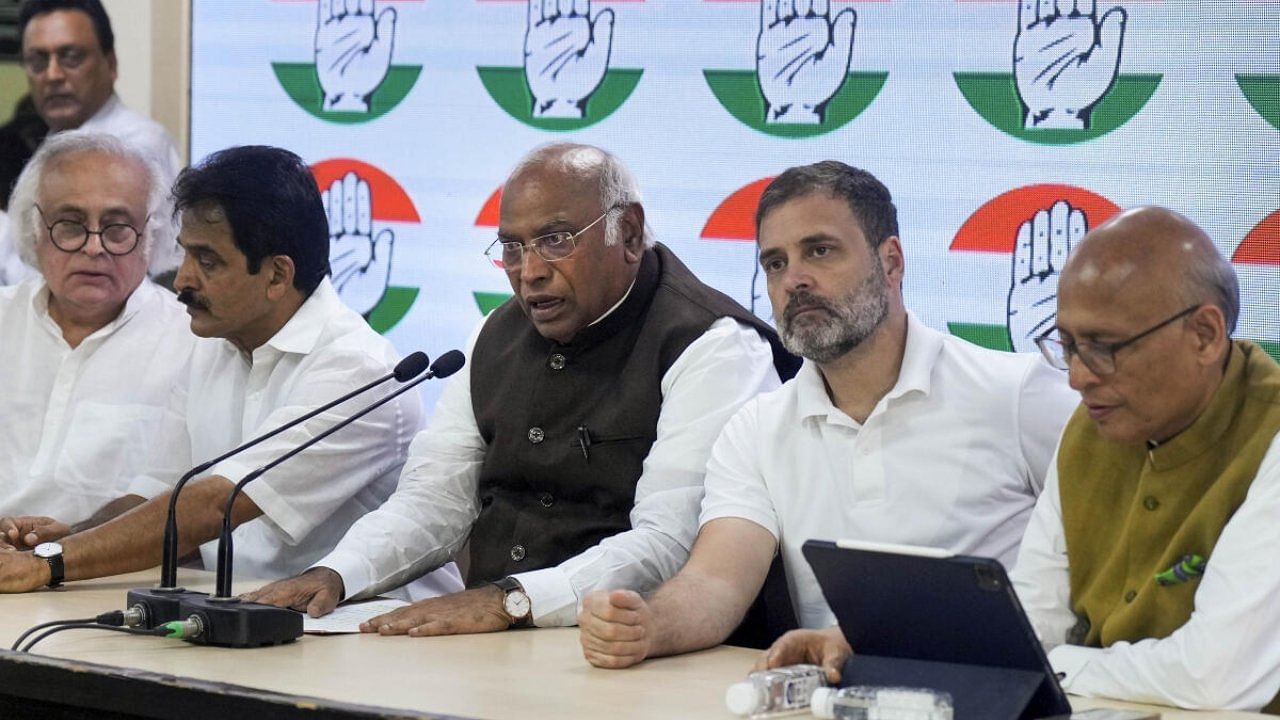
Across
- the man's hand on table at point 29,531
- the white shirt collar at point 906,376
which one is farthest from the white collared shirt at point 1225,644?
the man's hand on table at point 29,531

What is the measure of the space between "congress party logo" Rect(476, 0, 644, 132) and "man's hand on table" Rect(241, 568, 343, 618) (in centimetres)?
157

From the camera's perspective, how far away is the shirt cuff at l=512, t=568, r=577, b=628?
3016 millimetres

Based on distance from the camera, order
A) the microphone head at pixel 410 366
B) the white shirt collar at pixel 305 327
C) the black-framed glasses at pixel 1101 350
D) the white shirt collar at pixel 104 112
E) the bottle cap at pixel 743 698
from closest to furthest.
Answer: the bottle cap at pixel 743 698 < the black-framed glasses at pixel 1101 350 < the microphone head at pixel 410 366 < the white shirt collar at pixel 305 327 < the white shirt collar at pixel 104 112

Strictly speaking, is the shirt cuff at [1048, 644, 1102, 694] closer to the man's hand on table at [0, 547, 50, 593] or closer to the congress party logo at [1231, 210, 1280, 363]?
the congress party logo at [1231, 210, 1280, 363]

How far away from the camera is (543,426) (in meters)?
3.47

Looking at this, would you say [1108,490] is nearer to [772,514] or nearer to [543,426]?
[772,514]

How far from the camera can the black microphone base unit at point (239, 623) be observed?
2.78 metres

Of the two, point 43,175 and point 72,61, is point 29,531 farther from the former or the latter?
point 72,61

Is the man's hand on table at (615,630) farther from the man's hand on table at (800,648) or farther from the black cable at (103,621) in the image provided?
the black cable at (103,621)

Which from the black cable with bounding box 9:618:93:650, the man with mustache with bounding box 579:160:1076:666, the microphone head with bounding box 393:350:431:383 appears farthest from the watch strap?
the man with mustache with bounding box 579:160:1076:666

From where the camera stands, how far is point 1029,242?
12.1ft

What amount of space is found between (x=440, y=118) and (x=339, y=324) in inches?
36.8

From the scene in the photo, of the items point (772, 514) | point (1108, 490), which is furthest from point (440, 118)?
point (1108, 490)

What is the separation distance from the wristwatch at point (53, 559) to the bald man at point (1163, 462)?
191cm
